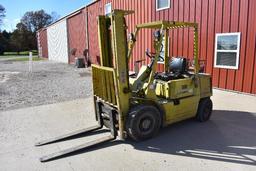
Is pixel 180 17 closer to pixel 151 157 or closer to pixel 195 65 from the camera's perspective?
pixel 195 65

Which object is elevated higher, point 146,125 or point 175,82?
point 175,82

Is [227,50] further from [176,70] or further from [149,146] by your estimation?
[149,146]

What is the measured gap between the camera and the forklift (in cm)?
385

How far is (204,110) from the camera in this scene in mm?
5047

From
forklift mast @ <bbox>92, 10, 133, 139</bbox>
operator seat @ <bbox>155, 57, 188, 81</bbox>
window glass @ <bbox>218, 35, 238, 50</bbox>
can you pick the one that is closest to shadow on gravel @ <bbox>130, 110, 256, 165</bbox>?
forklift mast @ <bbox>92, 10, 133, 139</bbox>

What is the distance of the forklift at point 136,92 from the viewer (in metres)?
3.85

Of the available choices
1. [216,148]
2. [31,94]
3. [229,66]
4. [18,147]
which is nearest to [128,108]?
[216,148]

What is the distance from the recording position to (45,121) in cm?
544

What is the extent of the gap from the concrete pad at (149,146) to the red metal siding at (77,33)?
13.1m

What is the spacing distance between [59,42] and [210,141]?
23114 mm

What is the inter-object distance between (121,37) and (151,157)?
1.94 metres

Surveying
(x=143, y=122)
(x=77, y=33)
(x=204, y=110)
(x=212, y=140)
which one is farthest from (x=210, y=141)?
(x=77, y=33)

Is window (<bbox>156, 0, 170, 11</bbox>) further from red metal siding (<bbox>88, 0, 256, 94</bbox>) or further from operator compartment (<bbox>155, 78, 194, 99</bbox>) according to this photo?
operator compartment (<bbox>155, 78, 194, 99</bbox>)

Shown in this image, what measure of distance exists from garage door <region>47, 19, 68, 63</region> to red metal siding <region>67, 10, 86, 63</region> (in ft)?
4.76
